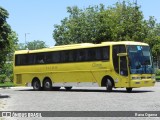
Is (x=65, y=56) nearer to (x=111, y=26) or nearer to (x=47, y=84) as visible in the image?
(x=47, y=84)

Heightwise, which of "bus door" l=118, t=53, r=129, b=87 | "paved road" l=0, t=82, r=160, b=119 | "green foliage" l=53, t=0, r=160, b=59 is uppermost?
"green foliage" l=53, t=0, r=160, b=59

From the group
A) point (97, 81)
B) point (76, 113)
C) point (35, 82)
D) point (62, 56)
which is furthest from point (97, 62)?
point (76, 113)

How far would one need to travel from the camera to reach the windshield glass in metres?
27.0

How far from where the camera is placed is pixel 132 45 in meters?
27.5

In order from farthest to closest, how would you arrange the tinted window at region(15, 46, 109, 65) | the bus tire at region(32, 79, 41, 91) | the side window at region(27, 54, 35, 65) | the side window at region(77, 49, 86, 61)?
1. the side window at region(27, 54, 35, 65)
2. the bus tire at region(32, 79, 41, 91)
3. the side window at region(77, 49, 86, 61)
4. the tinted window at region(15, 46, 109, 65)

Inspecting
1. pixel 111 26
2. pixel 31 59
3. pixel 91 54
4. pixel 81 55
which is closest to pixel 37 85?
pixel 31 59

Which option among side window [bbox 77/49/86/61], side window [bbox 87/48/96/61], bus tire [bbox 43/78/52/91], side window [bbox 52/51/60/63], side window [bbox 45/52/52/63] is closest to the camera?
side window [bbox 87/48/96/61]

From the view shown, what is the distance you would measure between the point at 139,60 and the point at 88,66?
381cm

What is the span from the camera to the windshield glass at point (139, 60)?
26984 millimetres

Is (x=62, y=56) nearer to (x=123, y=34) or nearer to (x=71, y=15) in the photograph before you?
(x=123, y=34)

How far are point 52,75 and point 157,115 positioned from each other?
19358 millimetres

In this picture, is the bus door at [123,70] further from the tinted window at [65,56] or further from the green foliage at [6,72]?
the green foliage at [6,72]

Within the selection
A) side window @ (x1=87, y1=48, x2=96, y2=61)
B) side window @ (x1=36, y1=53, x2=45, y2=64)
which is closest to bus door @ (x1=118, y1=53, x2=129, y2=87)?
side window @ (x1=87, y1=48, x2=96, y2=61)

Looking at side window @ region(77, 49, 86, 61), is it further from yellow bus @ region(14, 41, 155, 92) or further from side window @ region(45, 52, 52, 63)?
side window @ region(45, 52, 52, 63)
